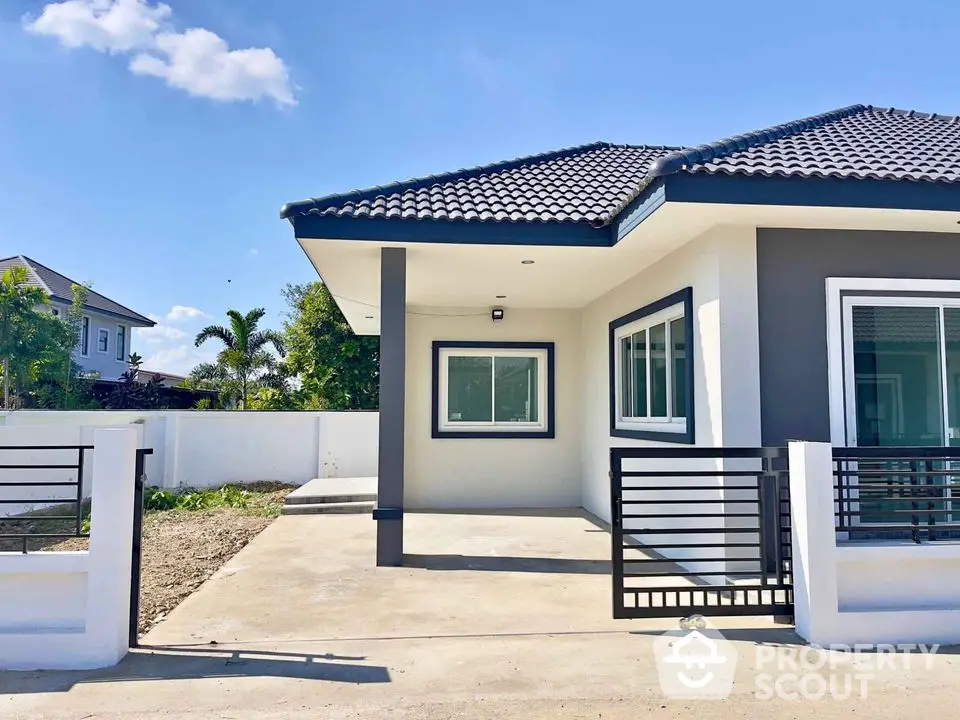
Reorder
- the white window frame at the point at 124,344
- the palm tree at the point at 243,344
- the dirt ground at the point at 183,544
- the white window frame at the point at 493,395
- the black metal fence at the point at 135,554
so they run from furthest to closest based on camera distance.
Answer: the white window frame at the point at 124,344 → the palm tree at the point at 243,344 → the white window frame at the point at 493,395 → the dirt ground at the point at 183,544 → the black metal fence at the point at 135,554

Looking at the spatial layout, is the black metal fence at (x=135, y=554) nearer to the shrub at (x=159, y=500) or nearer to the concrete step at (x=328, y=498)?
the concrete step at (x=328, y=498)

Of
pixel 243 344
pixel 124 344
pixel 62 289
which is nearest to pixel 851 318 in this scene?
pixel 243 344

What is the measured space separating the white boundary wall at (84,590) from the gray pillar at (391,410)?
272cm

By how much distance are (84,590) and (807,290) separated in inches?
237

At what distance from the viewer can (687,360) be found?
6.46 m

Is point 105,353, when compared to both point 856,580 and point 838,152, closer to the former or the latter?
point 838,152

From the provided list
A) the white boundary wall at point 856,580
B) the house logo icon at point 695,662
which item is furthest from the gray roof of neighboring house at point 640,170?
the house logo icon at point 695,662

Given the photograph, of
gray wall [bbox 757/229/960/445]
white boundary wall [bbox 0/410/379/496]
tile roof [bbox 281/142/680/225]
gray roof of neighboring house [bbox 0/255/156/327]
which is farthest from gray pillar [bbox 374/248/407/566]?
gray roof of neighboring house [bbox 0/255/156/327]

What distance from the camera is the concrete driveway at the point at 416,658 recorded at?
3443 mm

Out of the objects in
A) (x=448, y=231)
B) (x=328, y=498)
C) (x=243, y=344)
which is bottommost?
(x=328, y=498)

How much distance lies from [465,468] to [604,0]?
674 centimetres

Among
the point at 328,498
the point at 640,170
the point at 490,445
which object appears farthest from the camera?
the point at 490,445

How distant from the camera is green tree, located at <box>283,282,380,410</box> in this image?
19.6m

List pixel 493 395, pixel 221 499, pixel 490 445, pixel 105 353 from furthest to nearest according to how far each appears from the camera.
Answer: pixel 105 353 < pixel 221 499 < pixel 493 395 < pixel 490 445
